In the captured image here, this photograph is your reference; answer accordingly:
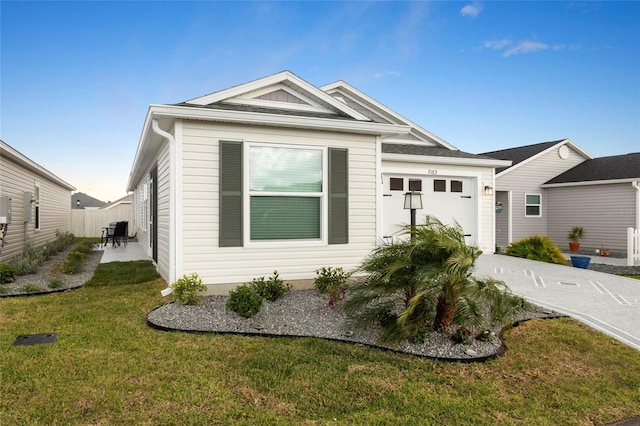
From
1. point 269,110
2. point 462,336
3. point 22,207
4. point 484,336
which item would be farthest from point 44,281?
point 484,336

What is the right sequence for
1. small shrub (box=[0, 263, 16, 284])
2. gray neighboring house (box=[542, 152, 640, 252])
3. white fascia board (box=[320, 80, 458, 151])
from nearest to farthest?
small shrub (box=[0, 263, 16, 284]) < white fascia board (box=[320, 80, 458, 151]) < gray neighboring house (box=[542, 152, 640, 252])

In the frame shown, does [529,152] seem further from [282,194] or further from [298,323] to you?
[298,323]

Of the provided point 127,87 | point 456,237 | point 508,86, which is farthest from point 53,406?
point 508,86

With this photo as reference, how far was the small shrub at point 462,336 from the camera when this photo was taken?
157 inches

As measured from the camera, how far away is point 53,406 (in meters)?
2.69

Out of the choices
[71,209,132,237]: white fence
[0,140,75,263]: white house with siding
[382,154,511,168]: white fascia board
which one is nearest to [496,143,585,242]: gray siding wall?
[382,154,511,168]: white fascia board

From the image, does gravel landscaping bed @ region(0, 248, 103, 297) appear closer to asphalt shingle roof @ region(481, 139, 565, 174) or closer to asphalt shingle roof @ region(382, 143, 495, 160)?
asphalt shingle roof @ region(382, 143, 495, 160)

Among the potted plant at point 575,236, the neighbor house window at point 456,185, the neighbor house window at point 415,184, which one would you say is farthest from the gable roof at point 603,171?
the neighbor house window at point 415,184

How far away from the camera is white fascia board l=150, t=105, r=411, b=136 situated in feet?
18.2

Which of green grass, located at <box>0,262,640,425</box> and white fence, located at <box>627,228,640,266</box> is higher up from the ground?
white fence, located at <box>627,228,640,266</box>

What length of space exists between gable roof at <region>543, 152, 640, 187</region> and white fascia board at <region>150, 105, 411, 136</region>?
10840mm

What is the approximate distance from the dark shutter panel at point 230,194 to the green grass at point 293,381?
1881 millimetres

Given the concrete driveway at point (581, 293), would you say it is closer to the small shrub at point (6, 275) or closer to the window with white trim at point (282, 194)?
the window with white trim at point (282, 194)

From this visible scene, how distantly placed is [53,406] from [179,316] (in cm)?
223
